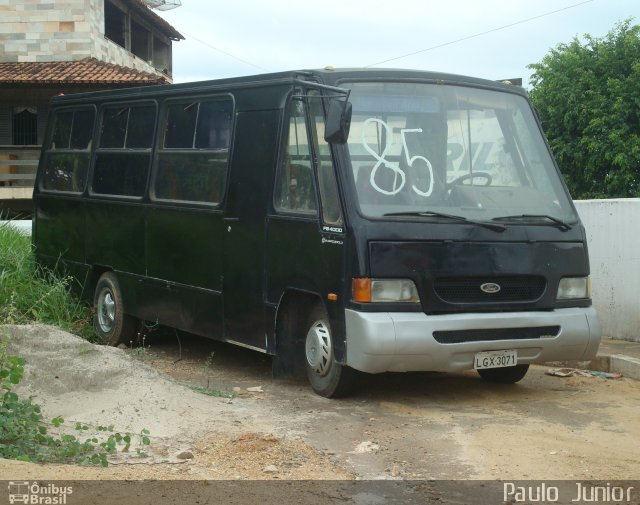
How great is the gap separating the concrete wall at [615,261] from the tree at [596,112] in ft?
71.4

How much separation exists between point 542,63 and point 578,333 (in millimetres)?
30072

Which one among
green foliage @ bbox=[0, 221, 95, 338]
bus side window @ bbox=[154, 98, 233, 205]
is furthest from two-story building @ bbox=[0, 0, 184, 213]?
bus side window @ bbox=[154, 98, 233, 205]

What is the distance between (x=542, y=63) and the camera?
122 feet

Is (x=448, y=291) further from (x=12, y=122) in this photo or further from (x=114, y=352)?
(x=12, y=122)

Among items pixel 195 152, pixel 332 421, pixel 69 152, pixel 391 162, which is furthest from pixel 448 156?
pixel 69 152

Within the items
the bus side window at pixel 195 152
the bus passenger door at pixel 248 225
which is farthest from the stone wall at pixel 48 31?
the bus passenger door at pixel 248 225

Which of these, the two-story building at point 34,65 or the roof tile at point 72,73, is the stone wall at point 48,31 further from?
the roof tile at point 72,73

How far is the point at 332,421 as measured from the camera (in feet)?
25.4

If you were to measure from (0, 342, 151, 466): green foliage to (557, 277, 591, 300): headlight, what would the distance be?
136 inches

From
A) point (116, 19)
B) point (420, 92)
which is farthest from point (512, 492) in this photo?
point (116, 19)

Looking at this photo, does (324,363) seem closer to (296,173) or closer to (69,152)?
(296,173)

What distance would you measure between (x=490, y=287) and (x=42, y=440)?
345cm

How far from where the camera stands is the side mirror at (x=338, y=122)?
7824 mm

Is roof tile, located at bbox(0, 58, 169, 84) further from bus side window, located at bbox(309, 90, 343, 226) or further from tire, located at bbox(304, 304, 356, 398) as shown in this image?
tire, located at bbox(304, 304, 356, 398)
